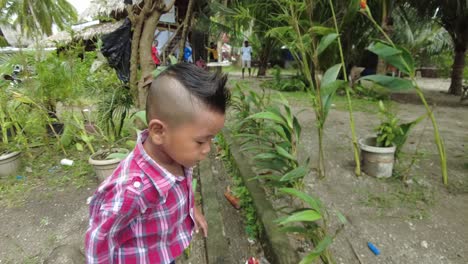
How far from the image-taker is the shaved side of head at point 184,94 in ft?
2.96

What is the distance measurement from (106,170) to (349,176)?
2.23 m

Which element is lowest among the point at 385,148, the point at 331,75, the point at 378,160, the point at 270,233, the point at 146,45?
the point at 270,233

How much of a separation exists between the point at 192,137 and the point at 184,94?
0.15m

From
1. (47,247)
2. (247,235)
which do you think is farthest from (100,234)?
(47,247)

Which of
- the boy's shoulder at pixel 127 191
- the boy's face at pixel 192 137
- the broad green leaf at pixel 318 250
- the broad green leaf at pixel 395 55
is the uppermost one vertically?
the broad green leaf at pixel 395 55

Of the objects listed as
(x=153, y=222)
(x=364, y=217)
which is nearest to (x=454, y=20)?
(x=364, y=217)

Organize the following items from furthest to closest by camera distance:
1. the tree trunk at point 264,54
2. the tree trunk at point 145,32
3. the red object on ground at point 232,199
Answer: the tree trunk at point 264,54, the tree trunk at point 145,32, the red object on ground at point 232,199

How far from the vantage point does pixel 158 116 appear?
94 cm

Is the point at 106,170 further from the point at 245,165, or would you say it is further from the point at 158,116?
the point at 158,116

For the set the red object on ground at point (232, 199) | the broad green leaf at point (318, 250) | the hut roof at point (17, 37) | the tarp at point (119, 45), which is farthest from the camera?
the tarp at point (119, 45)

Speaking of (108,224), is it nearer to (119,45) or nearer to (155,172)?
(155,172)

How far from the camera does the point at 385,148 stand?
2.37 metres

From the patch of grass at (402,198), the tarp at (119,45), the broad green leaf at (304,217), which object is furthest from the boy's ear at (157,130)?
the tarp at (119,45)

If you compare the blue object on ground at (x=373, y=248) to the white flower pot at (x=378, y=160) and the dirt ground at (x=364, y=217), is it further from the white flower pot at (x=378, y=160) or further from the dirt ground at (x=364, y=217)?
the white flower pot at (x=378, y=160)
